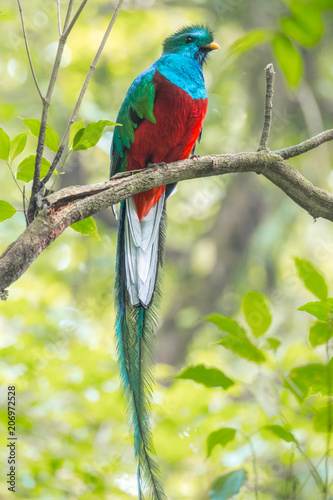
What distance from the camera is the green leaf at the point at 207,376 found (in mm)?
1253

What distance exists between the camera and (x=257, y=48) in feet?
18.4

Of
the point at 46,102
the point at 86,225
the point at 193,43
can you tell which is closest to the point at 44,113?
the point at 46,102

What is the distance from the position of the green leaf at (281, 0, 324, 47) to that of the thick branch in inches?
33.1

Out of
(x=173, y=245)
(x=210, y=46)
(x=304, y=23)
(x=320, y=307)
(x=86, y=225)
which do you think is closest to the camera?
(x=304, y=23)

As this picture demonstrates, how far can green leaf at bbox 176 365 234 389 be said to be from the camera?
1.25 m

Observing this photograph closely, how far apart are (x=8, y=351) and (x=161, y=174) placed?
1211 mm

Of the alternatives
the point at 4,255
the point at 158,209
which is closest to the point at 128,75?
the point at 158,209

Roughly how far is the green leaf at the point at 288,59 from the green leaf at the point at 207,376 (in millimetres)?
780

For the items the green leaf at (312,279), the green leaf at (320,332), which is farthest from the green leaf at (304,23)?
the green leaf at (320,332)

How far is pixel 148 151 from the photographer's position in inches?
97.8

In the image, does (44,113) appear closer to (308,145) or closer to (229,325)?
(229,325)

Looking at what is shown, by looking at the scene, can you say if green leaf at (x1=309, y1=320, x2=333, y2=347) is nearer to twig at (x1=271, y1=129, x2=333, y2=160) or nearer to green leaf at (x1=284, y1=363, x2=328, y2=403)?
green leaf at (x1=284, y1=363, x2=328, y2=403)

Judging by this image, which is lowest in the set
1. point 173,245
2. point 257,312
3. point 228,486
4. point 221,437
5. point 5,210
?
point 228,486

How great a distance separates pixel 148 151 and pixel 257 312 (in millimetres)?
1437
